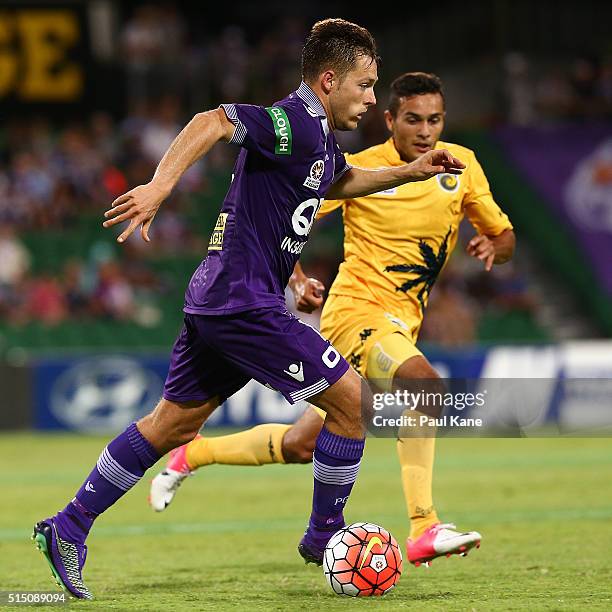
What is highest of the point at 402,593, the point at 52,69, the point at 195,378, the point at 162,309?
the point at 52,69

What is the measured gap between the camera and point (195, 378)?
18.2 ft

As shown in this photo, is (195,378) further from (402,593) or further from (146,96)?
(146,96)

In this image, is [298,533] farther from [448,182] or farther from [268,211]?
[268,211]

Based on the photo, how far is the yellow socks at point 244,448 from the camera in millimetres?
6812

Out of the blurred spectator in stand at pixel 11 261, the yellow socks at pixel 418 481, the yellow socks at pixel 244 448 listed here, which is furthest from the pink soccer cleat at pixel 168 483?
the blurred spectator in stand at pixel 11 261

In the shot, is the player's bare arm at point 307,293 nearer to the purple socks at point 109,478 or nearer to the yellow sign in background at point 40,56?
the purple socks at point 109,478

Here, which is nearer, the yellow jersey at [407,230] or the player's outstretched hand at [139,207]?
the player's outstretched hand at [139,207]

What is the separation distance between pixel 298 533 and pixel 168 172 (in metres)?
3.58

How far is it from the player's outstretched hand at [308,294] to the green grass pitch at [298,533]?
1316 millimetres

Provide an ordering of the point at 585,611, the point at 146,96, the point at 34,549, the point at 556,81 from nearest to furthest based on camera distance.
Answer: the point at 585,611 < the point at 34,549 < the point at 146,96 < the point at 556,81

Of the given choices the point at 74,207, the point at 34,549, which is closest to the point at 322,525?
the point at 34,549

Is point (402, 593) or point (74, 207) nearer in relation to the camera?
point (402, 593)

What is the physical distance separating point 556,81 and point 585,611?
1678cm

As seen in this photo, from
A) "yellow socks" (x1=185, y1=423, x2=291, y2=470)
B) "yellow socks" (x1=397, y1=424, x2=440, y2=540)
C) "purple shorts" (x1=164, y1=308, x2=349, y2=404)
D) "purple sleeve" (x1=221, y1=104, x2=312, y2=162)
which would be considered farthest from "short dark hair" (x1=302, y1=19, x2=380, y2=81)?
"yellow socks" (x1=185, y1=423, x2=291, y2=470)
